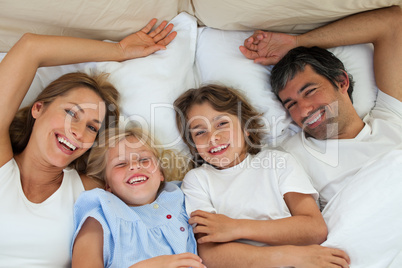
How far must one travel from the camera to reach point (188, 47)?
5.50ft

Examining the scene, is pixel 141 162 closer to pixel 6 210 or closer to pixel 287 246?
pixel 6 210

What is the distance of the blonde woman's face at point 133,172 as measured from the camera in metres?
1.35

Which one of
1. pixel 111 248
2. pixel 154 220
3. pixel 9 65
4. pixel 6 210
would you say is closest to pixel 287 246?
pixel 154 220

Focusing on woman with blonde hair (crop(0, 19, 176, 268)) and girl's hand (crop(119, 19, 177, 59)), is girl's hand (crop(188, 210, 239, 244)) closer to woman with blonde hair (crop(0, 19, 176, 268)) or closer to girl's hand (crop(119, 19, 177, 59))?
woman with blonde hair (crop(0, 19, 176, 268))

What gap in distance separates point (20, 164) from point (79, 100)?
0.33 meters

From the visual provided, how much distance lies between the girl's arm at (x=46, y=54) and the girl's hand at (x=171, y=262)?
0.64 metres

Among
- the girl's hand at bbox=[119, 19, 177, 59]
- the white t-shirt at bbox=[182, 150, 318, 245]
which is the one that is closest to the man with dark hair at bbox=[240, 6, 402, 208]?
the white t-shirt at bbox=[182, 150, 318, 245]

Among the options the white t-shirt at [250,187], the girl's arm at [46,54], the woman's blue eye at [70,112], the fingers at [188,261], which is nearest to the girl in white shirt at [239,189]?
the white t-shirt at [250,187]

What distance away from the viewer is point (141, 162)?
1.40 meters

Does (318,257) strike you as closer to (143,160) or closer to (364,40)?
(143,160)

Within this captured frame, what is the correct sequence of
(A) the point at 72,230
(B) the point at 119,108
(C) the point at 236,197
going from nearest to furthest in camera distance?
(A) the point at 72,230 < (C) the point at 236,197 < (B) the point at 119,108

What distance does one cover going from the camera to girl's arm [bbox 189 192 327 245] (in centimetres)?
126

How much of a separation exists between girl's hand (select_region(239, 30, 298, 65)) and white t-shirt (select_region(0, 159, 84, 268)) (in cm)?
107

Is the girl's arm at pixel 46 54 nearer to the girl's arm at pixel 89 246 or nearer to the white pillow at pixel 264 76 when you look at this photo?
the white pillow at pixel 264 76
